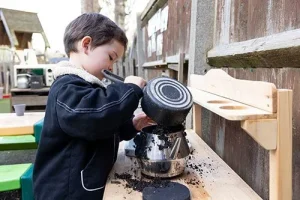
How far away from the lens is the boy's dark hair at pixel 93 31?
4.10 ft

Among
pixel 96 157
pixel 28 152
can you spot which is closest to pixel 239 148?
pixel 96 157

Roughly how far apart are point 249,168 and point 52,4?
717 inches

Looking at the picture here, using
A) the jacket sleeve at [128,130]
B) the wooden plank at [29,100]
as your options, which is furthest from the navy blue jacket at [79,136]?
the wooden plank at [29,100]

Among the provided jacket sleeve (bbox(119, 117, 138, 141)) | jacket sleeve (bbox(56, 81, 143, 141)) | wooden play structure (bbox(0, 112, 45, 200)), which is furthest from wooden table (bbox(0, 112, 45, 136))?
jacket sleeve (bbox(56, 81, 143, 141))

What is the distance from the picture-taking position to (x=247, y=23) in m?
1.34

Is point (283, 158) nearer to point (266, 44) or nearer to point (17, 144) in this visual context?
point (266, 44)

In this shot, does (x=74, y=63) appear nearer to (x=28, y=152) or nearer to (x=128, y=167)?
(x=128, y=167)

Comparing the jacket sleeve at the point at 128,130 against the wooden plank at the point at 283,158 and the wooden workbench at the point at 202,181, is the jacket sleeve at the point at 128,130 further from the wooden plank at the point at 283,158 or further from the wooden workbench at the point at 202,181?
Answer: the wooden plank at the point at 283,158

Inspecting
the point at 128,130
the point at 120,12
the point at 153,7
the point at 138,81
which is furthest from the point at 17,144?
the point at 120,12

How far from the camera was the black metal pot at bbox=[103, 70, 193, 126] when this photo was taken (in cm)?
95

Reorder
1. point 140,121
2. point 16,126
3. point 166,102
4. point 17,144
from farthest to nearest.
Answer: point 17,144 < point 16,126 < point 140,121 < point 166,102

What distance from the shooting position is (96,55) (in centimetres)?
124

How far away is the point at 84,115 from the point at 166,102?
27 centimetres

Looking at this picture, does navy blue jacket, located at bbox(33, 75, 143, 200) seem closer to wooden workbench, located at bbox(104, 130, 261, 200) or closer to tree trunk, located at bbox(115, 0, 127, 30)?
wooden workbench, located at bbox(104, 130, 261, 200)
